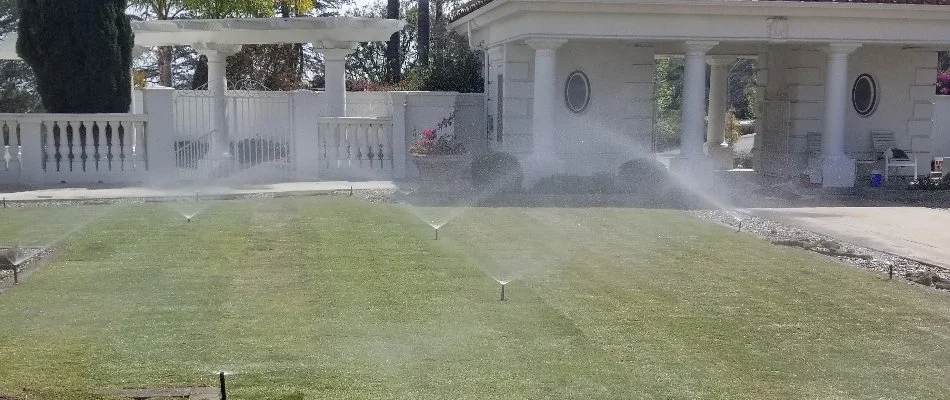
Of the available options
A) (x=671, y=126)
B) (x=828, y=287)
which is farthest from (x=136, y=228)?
(x=671, y=126)

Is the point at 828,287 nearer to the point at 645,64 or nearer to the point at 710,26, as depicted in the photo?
the point at 710,26

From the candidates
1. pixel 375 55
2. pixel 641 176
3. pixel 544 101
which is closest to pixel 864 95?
pixel 641 176

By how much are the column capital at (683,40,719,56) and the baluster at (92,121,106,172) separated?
408 inches

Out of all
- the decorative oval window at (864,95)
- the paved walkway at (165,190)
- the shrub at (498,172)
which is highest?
the decorative oval window at (864,95)

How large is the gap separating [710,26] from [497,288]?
12264 mm

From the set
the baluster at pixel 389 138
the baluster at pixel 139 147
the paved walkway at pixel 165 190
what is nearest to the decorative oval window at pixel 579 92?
the baluster at pixel 389 138

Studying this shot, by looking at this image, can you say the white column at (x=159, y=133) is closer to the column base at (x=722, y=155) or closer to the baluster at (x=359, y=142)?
the baluster at (x=359, y=142)

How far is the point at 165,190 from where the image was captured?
59.8 feet

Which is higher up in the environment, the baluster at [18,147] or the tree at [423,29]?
the tree at [423,29]

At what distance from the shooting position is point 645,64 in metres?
22.1

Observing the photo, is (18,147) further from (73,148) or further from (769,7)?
(769,7)

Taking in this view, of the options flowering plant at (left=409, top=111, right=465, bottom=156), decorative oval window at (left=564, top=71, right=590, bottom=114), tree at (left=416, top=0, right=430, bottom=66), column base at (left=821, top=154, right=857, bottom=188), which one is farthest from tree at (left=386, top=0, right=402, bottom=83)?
column base at (left=821, top=154, right=857, bottom=188)

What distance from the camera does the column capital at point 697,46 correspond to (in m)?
20.3

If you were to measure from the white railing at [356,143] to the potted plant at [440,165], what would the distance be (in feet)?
6.59
